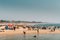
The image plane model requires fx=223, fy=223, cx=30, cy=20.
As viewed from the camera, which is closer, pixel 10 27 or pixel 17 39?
pixel 17 39

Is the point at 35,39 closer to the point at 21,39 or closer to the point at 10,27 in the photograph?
the point at 21,39

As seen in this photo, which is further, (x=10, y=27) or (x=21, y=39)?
(x=10, y=27)

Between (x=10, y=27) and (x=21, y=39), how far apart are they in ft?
67.6

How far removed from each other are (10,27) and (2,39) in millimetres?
20570

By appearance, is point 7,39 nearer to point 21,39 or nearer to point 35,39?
point 21,39

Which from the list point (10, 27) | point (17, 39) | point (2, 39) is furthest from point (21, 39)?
point (10, 27)

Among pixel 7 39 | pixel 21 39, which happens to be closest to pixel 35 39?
pixel 21 39

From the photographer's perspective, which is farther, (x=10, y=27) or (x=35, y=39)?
(x=10, y=27)

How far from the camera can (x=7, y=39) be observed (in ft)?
110

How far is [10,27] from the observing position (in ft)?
177

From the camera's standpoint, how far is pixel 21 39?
33.7 m

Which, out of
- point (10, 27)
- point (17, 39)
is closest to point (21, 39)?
point (17, 39)

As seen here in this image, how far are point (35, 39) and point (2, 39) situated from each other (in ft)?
16.3

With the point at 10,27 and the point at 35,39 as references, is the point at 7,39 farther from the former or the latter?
the point at 10,27
